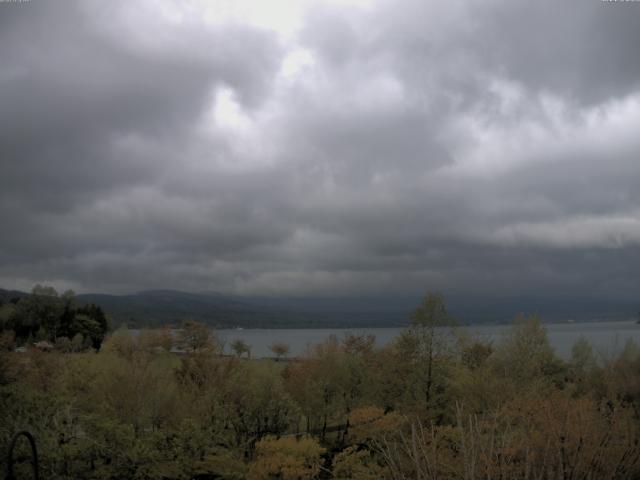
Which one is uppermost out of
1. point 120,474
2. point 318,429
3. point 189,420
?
point 189,420

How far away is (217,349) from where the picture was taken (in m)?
77.9

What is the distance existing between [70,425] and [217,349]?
53513 millimetres

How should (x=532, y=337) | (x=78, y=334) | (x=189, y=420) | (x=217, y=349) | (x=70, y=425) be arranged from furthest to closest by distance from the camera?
(x=78, y=334), (x=217, y=349), (x=532, y=337), (x=189, y=420), (x=70, y=425)

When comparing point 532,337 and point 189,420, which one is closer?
point 189,420

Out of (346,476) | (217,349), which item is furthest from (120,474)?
(217,349)

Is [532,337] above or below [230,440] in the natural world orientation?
above

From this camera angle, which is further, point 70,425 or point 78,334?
point 78,334

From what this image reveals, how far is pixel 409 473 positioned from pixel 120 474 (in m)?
13.8

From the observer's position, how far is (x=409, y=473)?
65.1 ft

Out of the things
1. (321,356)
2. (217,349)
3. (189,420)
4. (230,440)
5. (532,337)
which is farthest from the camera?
(217,349)

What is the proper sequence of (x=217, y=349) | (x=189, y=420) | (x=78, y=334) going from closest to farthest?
(x=189, y=420) → (x=217, y=349) → (x=78, y=334)

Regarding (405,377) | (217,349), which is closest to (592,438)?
(405,377)

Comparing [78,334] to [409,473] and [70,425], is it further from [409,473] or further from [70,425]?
[409,473]

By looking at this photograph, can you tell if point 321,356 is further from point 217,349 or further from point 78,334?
point 78,334
